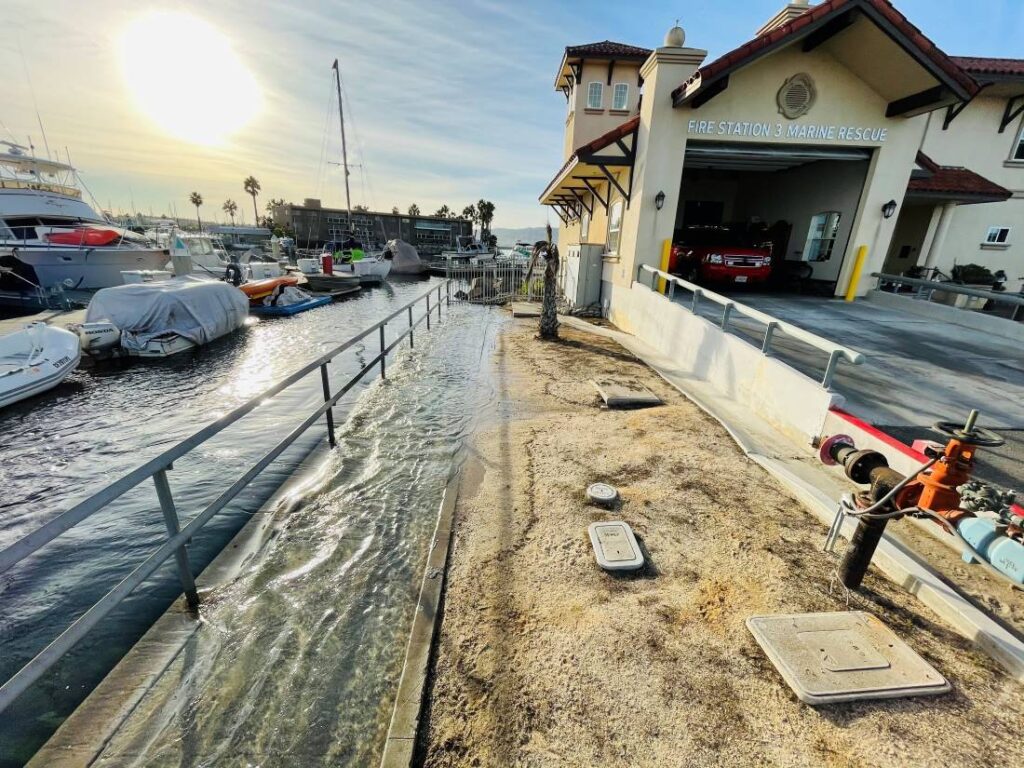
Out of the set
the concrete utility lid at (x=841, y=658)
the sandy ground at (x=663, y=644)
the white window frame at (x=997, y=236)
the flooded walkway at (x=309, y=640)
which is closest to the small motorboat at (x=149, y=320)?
the flooded walkway at (x=309, y=640)

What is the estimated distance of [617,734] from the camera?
6.14ft

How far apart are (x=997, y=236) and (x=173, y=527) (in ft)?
74.5

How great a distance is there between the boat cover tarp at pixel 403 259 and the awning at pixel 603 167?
2436cm

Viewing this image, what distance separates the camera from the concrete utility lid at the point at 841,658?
77.4 inches

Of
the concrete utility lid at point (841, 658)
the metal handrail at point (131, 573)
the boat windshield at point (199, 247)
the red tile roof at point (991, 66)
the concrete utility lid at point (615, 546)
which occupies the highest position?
the red tile roof at point (991, 66)

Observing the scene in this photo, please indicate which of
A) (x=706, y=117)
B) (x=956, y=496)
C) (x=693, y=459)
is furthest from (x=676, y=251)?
(x=956, y=496)

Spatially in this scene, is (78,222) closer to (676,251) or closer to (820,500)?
(676,251)

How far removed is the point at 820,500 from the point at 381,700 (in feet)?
11.6

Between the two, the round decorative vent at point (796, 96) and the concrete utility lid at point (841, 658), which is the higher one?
the round decorative vent at point (796, 96)

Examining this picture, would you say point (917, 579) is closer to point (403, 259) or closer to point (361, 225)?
point (403, 259)

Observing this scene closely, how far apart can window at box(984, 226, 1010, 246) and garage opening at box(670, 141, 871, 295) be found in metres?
7.72

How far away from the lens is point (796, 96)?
9164mm

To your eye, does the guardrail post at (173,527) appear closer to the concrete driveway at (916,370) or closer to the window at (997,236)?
the concrete driveway at (916,370)

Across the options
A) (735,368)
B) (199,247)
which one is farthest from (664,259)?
(199,247)
